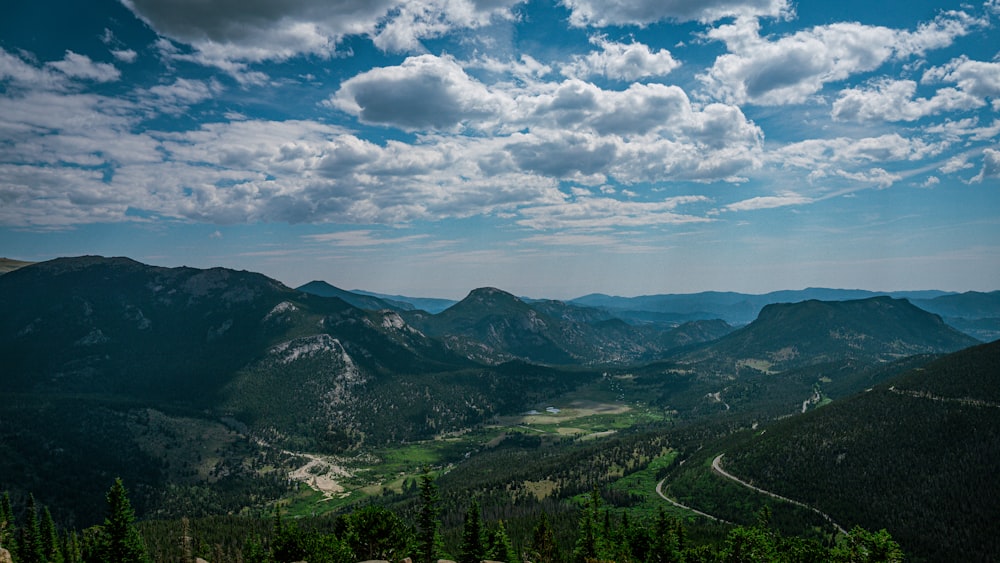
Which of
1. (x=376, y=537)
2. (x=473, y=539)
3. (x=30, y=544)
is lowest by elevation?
(x=30, y=544)

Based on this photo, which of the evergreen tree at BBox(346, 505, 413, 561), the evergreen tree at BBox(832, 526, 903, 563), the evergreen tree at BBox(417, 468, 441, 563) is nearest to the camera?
the evergreen tree at BBox(417, 468, 441, 563)

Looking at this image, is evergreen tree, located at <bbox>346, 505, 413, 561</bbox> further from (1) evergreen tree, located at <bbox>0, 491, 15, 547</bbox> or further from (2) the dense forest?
(1) evergreen tree, located at <bbox>0, 491, 15, 547</bbox>

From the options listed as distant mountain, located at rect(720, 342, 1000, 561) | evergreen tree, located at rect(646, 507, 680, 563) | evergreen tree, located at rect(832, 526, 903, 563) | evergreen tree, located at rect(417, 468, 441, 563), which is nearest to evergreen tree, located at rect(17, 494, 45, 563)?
evergreen tree, located at rect(417, 468, 441, 563)

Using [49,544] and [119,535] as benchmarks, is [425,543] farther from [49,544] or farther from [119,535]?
[49,544]

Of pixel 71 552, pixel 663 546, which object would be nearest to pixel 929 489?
pixel 663 546

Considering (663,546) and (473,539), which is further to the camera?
(663,546)

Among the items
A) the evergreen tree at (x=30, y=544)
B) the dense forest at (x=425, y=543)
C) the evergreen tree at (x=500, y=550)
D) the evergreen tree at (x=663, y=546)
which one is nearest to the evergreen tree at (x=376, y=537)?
the dense forest at (x=425, y=543)

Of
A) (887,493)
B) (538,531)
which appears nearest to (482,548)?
(538,531)

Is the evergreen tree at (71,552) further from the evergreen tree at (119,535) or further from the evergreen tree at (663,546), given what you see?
the evergreen tree at (663,546)
